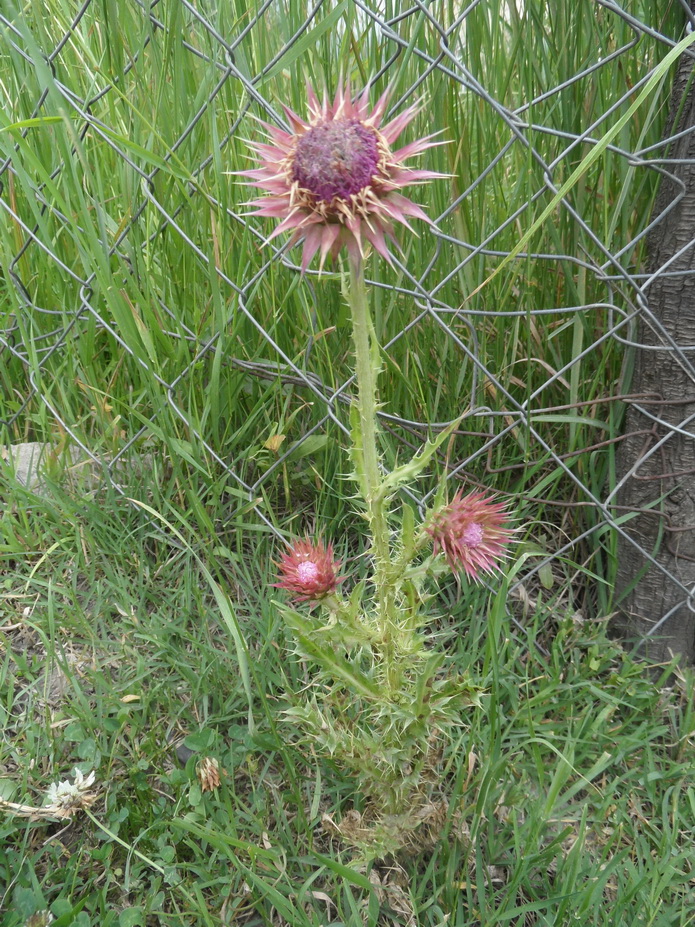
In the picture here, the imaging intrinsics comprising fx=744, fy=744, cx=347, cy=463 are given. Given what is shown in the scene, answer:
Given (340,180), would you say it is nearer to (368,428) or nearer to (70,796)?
(368,428)

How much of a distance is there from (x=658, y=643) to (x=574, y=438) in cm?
58

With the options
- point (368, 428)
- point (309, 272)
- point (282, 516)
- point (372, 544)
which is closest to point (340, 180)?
point (368, 428)

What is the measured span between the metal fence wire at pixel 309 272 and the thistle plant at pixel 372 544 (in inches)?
15.5

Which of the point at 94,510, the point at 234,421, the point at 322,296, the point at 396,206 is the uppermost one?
the point at 396,206

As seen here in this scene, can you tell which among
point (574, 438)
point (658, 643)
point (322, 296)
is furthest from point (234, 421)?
point (658, 643)

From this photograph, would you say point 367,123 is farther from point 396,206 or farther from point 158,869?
point 158,869

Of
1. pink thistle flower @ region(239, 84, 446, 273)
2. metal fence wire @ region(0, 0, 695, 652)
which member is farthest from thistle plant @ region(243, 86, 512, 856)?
metal fence wire @ region(0, 0, 695, 652)

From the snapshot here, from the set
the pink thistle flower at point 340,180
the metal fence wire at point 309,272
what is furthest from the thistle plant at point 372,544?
the metal fence wire at point 309,272

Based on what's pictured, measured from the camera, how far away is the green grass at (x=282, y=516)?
4.97ft

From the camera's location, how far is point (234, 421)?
2139 mm

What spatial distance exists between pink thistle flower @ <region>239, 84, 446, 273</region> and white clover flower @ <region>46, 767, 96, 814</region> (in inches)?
46.8

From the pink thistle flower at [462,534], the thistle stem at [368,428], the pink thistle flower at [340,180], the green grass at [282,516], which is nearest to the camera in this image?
the pink thistle flower at [340,180]

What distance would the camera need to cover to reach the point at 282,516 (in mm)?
2127

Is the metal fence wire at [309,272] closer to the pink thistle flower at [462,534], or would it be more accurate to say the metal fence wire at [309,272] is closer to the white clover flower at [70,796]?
the pink thistle flower at [462,534]
